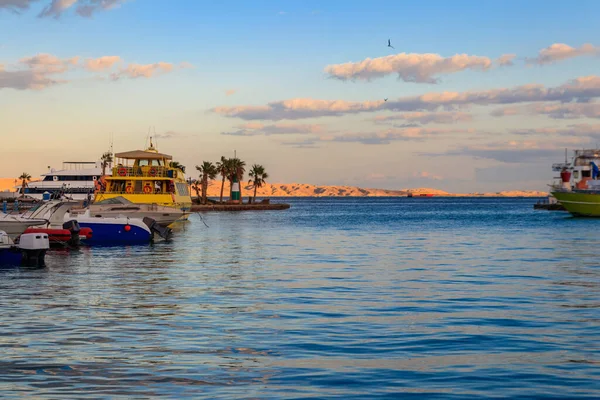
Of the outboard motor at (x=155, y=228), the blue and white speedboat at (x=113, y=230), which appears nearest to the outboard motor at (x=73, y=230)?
the blue and white speedboat at (x=113, y=230)

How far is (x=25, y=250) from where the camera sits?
31.5 metres

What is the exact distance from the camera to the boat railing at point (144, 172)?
69.4 meters

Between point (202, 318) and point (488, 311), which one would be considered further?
point (488, 311)

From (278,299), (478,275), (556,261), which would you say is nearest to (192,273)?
(278,299)

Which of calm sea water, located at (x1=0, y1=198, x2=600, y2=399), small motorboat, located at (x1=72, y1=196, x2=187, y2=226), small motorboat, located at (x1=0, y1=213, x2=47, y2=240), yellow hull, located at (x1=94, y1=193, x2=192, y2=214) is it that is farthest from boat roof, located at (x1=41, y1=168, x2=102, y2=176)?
calm sea water, located at (x1=0, y1=198, x2=600, y2=399)

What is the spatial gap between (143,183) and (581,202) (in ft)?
194

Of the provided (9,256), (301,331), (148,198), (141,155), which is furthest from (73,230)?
(141,155)

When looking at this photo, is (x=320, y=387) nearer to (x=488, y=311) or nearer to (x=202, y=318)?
(x=202, y=318)

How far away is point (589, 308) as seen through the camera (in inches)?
782

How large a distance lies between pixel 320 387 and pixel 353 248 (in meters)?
34.7

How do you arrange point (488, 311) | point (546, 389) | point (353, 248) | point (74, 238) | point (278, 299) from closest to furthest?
point (546, 389) < point (488, 311) < point (278, 299) < point (74, 238) < point (353, 248)

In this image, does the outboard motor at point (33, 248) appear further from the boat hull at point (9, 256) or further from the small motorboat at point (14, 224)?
the small motorboat at point (14, 224)

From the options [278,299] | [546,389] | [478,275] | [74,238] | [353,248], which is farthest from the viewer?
[353,248]

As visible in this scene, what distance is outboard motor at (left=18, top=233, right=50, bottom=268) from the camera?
102ft
